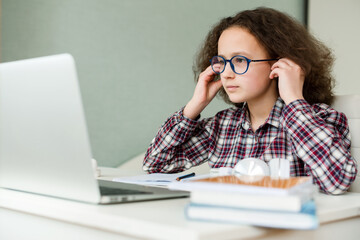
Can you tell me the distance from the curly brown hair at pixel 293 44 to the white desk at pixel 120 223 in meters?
0.49

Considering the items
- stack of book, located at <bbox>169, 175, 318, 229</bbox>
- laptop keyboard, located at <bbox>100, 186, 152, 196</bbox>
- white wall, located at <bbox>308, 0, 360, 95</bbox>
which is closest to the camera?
stack of book, located at <bbox>169, 175, 318, 229</bbox>

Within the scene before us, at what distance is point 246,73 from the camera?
48.3 inches

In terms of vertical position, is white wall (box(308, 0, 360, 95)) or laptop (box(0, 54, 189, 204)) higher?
laptop (box(0, 54, 189, 204))

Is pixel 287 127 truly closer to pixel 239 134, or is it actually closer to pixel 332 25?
pixel 239 134

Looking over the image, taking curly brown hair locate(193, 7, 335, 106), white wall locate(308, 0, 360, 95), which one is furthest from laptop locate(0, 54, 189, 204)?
white wall locate(308, 0, 360, 95)

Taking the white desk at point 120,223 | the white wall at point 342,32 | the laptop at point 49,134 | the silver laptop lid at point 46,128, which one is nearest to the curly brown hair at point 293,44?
the white desk at point 120,223

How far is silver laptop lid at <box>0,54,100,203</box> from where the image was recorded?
666 millimetres

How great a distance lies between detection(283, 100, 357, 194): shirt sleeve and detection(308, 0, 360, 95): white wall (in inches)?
82.0

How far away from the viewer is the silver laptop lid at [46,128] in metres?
0.67

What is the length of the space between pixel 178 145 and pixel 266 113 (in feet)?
0.98

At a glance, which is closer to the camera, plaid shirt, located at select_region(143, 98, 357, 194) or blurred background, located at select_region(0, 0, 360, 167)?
plaid shirt, located at select_region(143, 98, 357, 194)

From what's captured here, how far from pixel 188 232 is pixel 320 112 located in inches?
29.8

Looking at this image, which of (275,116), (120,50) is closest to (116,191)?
(275,116)

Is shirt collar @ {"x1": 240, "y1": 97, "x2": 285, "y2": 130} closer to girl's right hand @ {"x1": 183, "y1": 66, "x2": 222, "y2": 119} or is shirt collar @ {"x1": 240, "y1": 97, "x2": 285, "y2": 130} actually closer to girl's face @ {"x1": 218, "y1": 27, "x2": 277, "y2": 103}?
girl's face @ {"x1": 218, "y1": 27, "x2": 277, "y2": 103}
